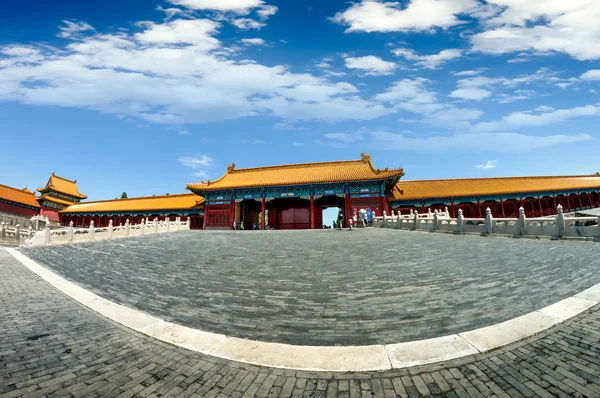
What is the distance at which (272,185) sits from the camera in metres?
25.8

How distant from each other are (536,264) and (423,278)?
3338 millimetres

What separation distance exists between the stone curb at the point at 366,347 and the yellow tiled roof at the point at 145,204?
28.5 m

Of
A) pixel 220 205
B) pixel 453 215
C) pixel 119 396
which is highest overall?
pixel 220 205

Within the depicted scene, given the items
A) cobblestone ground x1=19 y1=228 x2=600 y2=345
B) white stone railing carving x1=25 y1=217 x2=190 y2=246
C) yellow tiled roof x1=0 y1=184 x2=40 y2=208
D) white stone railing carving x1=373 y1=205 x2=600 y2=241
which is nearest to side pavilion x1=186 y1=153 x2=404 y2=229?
white stone railing carving x1=373 y1=205 x2=600 y2=241

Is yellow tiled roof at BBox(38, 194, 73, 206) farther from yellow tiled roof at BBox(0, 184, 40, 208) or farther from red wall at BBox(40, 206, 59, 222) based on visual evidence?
yellow tiled roof at BBox(0, 184, 40, 208)

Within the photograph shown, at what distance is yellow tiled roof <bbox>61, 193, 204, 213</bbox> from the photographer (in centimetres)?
3256

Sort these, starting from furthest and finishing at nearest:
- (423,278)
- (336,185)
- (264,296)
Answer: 1. (336,185)
2. (423,278)
3. (264,296)

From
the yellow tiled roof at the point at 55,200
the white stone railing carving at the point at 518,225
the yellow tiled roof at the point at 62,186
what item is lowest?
the white stone railing carving at the point at 518,225

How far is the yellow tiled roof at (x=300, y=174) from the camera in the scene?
80.9 feet

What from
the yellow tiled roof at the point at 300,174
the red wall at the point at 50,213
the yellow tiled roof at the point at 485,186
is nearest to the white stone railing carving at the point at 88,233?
the yellow tiled roof at the point at 300,174

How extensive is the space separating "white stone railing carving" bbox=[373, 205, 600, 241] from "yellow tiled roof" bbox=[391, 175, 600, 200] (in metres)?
10.6

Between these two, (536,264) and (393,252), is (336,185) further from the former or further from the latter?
(536,264)

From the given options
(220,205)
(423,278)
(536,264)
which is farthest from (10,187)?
(536,264)

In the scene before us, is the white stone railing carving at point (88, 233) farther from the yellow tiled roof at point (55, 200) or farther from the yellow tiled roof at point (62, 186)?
the yellow tiled roof at point (62, 186)
